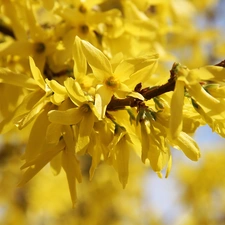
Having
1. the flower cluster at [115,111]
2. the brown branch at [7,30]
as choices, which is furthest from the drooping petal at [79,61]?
the brown branch at [7,30]

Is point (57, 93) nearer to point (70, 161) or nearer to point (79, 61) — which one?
point (79, 61)

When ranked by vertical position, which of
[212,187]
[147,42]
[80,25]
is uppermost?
[80,25]

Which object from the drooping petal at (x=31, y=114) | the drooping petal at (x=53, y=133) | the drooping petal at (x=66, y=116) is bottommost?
the drooping petal at (x=53, y=133)

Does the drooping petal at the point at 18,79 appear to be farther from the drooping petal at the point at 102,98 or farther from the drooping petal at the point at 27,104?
the drooping petal at the point at 102,98

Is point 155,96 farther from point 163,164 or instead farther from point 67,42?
point 67,42

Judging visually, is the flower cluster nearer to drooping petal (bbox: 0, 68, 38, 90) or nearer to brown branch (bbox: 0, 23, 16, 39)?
drooping petal (bbox: 0, 68, 38, 90)

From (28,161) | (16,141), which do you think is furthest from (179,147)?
(16,141)

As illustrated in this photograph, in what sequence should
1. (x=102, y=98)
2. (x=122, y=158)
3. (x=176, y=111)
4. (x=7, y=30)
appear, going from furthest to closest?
(x=7, y=30) < (x=122, y=158) < (x=102, y=98) < (x=176, y=111)

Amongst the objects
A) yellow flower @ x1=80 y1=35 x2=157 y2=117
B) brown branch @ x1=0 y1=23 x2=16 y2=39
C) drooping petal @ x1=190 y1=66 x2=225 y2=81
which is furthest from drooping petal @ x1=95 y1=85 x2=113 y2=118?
brown branch @ x1=0 y1=23 x2=16 y2=39

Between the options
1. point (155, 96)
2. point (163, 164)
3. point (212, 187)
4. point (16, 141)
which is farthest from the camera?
point (212, 187)

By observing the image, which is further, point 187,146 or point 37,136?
point 37,136

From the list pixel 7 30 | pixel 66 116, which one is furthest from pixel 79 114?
pixel 7 30
